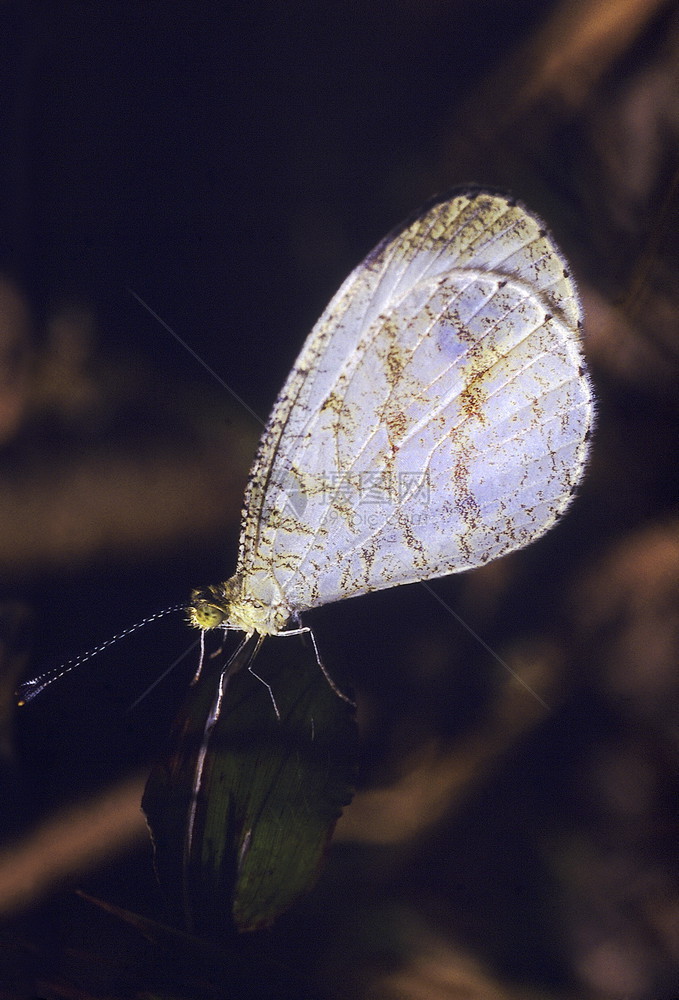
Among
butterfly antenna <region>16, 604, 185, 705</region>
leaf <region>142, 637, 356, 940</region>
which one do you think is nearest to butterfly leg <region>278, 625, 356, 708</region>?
leaf <region>142, 637, 356, 940</region>

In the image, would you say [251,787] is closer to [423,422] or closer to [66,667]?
[66,667]

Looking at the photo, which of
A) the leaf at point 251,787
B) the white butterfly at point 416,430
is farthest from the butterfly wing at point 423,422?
the leaf at point 251,787

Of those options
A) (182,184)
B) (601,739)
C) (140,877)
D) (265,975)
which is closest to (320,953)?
(265,975)

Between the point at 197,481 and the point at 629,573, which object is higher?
the point at 197,481

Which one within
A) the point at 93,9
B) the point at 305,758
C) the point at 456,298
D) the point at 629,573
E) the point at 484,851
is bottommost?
the point at 484,851

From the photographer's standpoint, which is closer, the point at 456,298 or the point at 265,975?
the point at 456,298

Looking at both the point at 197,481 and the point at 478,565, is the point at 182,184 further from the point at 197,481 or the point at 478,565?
the point at 478,565

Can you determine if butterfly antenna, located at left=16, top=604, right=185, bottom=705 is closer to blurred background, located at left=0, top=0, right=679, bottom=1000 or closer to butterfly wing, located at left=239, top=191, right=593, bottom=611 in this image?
blurred background, located at left=0, top=0, right=679, bottom=1000
